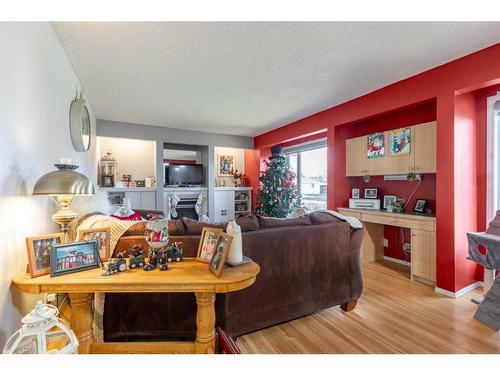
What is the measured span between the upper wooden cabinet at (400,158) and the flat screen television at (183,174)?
335 cm

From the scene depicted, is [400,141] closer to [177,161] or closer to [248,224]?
[248,224]

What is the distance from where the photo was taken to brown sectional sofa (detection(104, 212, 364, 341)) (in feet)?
5.67

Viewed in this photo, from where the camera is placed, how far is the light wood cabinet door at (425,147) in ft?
9.50

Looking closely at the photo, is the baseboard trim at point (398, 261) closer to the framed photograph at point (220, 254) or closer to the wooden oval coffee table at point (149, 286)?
the wooden oval coffee table at point (149, 286)

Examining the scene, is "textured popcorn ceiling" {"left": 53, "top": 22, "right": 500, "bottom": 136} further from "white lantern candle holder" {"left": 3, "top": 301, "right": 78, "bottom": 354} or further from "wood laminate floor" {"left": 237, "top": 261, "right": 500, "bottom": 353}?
"wood laminate floor" {"left": 237, "top": 261, "right": 500, "bottom": 353}

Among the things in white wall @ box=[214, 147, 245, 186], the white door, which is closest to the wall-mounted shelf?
the white door

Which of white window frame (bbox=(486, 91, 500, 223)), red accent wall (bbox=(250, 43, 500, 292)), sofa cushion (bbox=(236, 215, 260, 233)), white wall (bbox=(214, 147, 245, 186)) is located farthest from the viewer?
white wall (bbox=(214, 147, 245, 186))

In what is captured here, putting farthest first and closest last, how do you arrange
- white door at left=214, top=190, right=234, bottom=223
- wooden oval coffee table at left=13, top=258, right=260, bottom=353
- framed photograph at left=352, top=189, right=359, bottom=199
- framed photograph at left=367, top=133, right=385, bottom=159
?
white door at left=214, top=190, right=234, bottom=223 < framed photograph at left=352, top=189, right=359, bottom=199 < framed photograph at left=367, top=133, right=385, bottom=159 < wooden oval coffee table at left=13, top=258, right=260, bottom=353

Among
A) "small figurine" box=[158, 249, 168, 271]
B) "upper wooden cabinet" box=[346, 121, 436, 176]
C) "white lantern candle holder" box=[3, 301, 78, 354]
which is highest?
"upper wooden cabinet" box=[346, 121, 436, 176]

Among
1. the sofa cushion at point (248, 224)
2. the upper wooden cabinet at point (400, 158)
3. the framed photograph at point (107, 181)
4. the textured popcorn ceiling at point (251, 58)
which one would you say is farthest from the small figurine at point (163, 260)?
the framed photograph at point (107, 181)

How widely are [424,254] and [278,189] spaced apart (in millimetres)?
2737

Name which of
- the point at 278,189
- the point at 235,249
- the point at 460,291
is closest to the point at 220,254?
the point at 235,249

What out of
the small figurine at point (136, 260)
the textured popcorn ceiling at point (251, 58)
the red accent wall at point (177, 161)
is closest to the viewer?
the small figurine at point (136, 260)

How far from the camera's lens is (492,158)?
266cm
